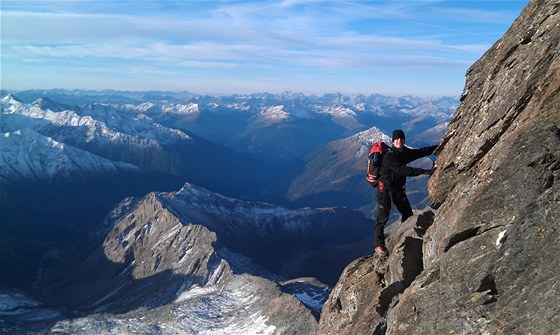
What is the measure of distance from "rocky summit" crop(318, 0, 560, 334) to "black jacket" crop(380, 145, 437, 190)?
5.74 ft

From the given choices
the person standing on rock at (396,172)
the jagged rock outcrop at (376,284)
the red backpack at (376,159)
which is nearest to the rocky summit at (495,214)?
the jagged rock outcrop at (376,284)

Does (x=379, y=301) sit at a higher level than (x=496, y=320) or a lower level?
lower

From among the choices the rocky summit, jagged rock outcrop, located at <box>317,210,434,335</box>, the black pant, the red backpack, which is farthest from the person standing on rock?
jagged rock outcrop, located at <box>317,210,434,335</box>

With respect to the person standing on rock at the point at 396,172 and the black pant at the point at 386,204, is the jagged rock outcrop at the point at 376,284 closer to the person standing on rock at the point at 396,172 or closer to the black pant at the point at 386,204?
the black pant at the point at 386,204

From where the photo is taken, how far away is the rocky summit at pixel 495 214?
65.7 feet

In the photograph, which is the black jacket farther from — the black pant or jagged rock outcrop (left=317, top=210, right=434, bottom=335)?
jagged rock outcrop (left=317, top=210, right=434, bottom=335)

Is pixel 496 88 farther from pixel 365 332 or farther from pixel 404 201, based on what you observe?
pixel 365 332

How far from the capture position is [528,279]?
1988 centimetres

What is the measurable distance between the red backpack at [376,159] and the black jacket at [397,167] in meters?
0.56

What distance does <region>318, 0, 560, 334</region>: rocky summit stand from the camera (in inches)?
788

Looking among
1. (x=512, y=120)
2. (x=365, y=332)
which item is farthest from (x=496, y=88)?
(x=365, y=332)

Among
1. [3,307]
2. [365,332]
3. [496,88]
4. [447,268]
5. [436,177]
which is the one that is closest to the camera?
[447,268]

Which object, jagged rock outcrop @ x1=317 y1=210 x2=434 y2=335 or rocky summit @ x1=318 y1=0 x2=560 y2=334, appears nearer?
rocky summit @ x1=318 y1=0 x2=560 y2=334

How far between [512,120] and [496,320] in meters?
10.4
